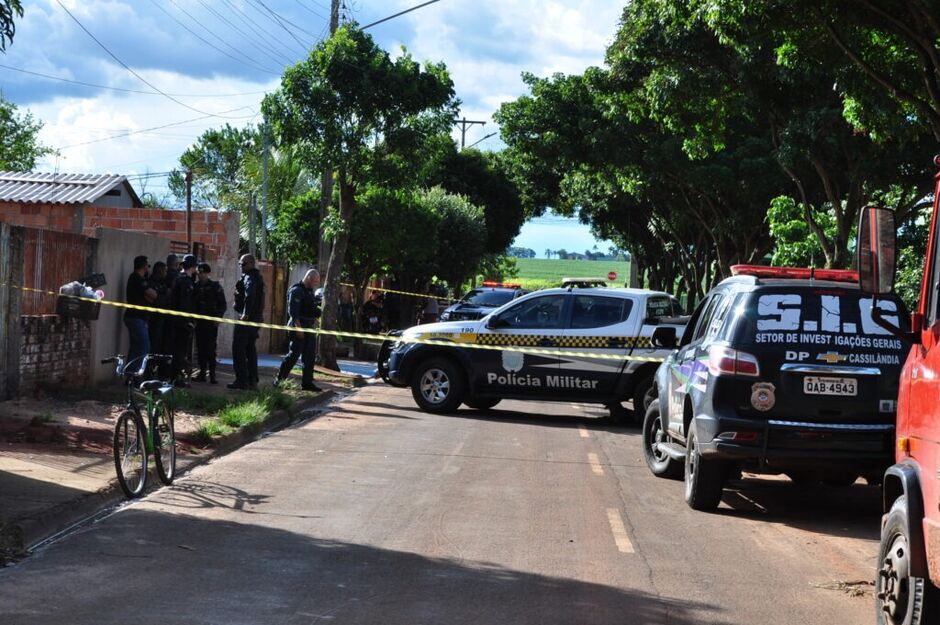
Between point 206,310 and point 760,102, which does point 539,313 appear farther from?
point 760,102

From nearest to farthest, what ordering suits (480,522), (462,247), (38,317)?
(480,522) < (38,317) < (462,247)

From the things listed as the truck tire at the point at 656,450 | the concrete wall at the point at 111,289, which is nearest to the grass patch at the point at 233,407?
the concrete wall at the point at 111,289

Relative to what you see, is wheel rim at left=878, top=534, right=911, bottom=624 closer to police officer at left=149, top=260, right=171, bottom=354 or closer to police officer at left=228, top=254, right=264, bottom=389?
police officer at left=149, top=260, right=171, bottom=354

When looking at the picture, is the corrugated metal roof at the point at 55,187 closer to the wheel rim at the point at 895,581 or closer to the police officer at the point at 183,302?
the police officer at the point at 183,302

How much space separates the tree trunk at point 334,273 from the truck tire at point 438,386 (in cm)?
594

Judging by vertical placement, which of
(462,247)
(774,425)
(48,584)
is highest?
(462,247)

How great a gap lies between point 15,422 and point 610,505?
20.2 feet

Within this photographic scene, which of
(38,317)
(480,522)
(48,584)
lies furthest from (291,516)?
(38,317)

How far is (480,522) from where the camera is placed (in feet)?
29.5

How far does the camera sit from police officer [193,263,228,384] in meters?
17.8

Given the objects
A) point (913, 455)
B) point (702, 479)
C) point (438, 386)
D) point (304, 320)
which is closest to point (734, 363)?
point (702, 479)

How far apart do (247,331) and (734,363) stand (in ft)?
32.1

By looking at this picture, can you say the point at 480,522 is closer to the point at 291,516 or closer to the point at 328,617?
the point at 291,516

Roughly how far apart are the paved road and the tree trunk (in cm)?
1010
